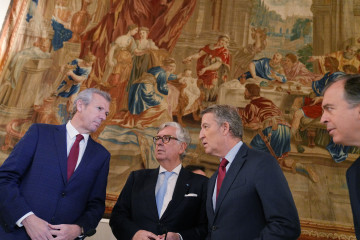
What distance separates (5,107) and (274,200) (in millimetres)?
6917

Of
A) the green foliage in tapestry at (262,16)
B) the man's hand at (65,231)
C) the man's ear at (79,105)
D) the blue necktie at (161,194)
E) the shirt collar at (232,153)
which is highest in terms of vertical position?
the green foliage in tapestry at (262,16)

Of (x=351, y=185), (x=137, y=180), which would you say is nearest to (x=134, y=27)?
(x=137, y=180)

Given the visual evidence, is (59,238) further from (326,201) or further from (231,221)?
(326,201)

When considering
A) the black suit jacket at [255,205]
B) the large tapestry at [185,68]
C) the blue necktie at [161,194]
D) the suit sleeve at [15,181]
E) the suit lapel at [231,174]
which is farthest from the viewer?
the large tapestry at [185,68]

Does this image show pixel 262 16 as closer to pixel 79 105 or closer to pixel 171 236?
pixel 79 105

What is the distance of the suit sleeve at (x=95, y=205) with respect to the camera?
314 cm

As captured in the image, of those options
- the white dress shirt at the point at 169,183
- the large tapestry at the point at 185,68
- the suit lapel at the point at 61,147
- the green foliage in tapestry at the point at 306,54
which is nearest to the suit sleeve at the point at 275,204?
the white dress shirt at the point at 169,183

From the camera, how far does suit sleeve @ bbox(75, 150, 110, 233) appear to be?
314 cm

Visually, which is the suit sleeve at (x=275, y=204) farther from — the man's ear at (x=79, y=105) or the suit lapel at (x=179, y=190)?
the man's ear at (x=79, y=105)

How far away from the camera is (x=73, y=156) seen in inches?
128

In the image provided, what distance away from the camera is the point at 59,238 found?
9.29 ft

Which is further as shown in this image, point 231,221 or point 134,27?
point 134,27

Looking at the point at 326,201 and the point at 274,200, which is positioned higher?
the point at 274,200

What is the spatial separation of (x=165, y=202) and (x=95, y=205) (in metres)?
0.68
